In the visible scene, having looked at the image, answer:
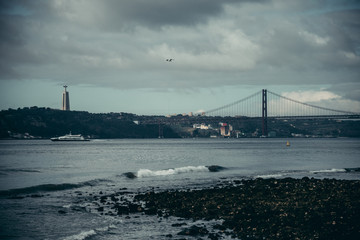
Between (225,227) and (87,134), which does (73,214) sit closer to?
(225,227)

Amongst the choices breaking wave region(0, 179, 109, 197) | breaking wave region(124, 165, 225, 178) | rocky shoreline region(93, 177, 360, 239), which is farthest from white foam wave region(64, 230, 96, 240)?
breaking wave region(124, 165, 225, 178)

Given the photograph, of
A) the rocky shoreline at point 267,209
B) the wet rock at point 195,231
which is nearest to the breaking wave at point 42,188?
the rocky shoreline at point 267,209

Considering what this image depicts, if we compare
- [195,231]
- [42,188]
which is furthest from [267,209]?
[42,188]

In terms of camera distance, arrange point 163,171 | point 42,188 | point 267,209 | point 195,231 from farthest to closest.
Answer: point 163,171 → point 42,188 → point 267,209 → point 195,231

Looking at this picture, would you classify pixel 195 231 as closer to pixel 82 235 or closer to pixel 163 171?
pixel 82 235

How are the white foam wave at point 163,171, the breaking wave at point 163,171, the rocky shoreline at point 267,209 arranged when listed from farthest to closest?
the white foam wave at point 163,171, the breaking wave at point 163,171, the rocky shoreline at point 267,209

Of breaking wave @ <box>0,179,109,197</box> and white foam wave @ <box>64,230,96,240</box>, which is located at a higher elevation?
white foam wave @ <box>64,230,96,240</box>

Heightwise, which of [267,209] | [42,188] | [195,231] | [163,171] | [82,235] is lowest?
[163,171]

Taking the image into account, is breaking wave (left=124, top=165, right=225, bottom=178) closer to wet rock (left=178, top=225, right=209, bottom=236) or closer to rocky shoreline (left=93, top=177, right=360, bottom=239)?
rocky shoreline (left=93, top=177, right=360, bottom=239)

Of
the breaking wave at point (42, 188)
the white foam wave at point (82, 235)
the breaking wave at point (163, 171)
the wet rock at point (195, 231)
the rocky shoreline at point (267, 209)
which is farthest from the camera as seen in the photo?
the breaking wave at point (163, 171)

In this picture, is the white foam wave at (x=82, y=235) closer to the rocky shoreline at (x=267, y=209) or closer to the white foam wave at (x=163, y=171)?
the rocky shoreline at (x=267, y=209)
